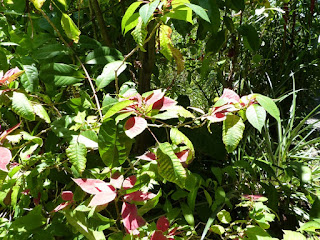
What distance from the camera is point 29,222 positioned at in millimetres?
889

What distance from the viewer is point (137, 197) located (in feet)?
2.55

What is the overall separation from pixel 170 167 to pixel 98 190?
0.18 metres

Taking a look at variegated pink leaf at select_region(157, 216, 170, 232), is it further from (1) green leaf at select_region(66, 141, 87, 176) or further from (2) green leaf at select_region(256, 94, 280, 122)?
(2) green leaf at select_region(256, 94, 280, 122)

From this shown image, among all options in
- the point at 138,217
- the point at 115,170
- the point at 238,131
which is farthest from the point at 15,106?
the point at 238,131

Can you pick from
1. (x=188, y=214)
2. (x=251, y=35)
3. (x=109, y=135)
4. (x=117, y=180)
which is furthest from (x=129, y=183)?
(x=251, y=35)

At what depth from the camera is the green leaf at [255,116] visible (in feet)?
2.11

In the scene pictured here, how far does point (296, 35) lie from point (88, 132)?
2.48 metres

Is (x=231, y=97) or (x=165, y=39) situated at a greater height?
(x=165, y=39)

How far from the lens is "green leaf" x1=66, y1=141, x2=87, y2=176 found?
71 cm

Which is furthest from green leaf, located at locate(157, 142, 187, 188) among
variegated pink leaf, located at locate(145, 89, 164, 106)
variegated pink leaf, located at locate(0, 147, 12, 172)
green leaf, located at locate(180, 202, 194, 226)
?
green leaf, located at locate(180, 202, 194, 226)

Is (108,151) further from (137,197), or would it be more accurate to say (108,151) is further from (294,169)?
(294,169)

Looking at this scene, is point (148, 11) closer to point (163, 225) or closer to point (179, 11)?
point (179, 11)

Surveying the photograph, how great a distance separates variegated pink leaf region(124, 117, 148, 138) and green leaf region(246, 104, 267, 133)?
215mm

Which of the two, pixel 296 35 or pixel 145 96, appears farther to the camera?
pixel 296 35
